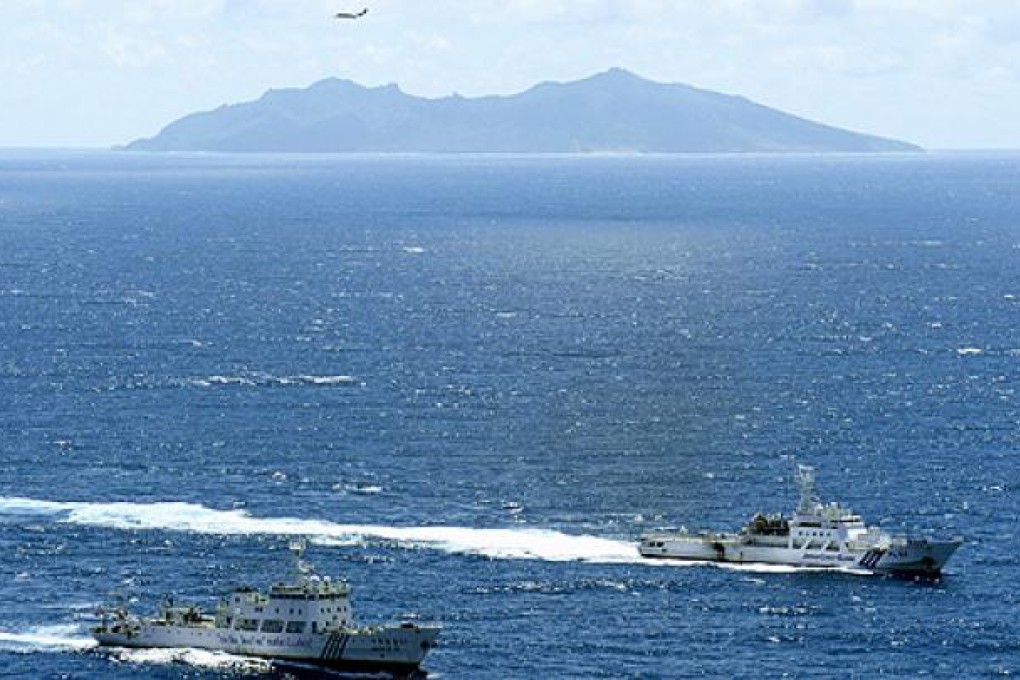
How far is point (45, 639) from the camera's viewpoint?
172 meters

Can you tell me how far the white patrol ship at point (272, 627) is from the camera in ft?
557

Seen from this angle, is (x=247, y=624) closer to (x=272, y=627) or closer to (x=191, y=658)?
(x=272, y=627)

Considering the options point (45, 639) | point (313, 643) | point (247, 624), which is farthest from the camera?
point (247, 624)

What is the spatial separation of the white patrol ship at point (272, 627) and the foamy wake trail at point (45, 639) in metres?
1.60

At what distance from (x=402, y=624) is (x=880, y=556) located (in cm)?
5308

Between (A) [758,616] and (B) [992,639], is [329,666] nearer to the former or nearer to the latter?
(A) [758,616]

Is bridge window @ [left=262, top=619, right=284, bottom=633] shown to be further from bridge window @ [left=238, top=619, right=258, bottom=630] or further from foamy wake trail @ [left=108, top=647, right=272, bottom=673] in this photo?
foamy wake trail @ [left=108, top=647, right=272, bottom=673]

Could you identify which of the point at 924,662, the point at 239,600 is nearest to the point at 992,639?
the point at 924,662

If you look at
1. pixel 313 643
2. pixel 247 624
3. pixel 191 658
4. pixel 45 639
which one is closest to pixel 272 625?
pixel 247 624

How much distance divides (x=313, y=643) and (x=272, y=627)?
12.1 feet

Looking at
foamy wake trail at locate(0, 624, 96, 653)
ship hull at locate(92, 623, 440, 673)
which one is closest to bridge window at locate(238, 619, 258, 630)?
ship hull at locate(92, 623, 440, 673)

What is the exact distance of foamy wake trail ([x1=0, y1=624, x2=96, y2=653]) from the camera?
556 ft

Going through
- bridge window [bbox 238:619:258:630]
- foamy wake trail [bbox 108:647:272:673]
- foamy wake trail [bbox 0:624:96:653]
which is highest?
bridge window [bbox 238:619:258:630]

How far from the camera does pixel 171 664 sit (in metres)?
169
